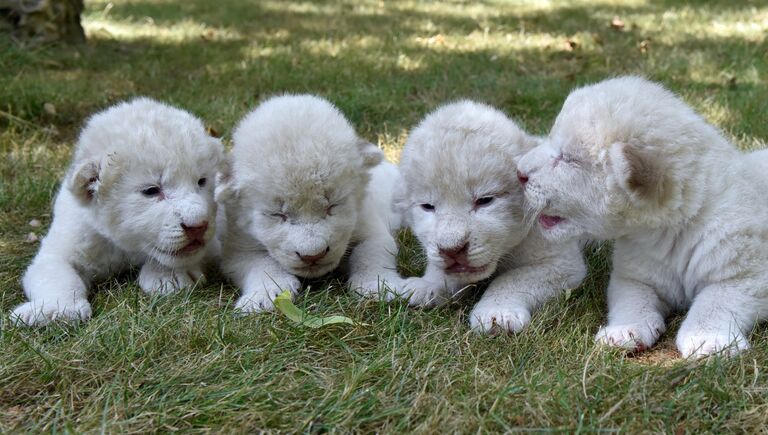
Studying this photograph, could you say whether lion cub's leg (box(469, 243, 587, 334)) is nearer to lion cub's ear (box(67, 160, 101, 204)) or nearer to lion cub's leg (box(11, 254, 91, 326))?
lion cub's leg (box(11, 254, 91, 326))

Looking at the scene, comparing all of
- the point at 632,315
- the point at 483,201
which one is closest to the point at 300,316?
the point at 483,201

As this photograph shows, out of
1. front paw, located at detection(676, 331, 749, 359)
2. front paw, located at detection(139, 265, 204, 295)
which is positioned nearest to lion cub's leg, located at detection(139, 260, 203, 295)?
front paw, located at detection(139, 265, 204, 295)

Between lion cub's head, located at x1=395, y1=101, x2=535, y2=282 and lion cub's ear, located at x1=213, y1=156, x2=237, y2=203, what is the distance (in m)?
0.87

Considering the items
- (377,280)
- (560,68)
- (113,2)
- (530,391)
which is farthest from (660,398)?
(113,2)

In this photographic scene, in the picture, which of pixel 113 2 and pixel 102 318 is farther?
pixel 113 2

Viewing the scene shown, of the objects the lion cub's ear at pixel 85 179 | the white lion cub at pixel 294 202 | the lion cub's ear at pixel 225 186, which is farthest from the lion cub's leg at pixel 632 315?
the lion cub's ear at pixel 85 179

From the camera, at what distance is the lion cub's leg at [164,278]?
3.91 meters

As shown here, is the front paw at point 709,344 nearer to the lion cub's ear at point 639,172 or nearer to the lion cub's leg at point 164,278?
the lion cub's ear at point 639,172

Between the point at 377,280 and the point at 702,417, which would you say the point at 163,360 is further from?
the point at 702,417

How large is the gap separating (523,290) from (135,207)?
1873 mm

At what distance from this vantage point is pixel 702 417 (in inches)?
107

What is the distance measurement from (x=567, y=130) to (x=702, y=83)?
445 centimetres

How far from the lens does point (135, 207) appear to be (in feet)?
12.8

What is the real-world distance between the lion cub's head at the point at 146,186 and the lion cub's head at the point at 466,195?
1078mm
